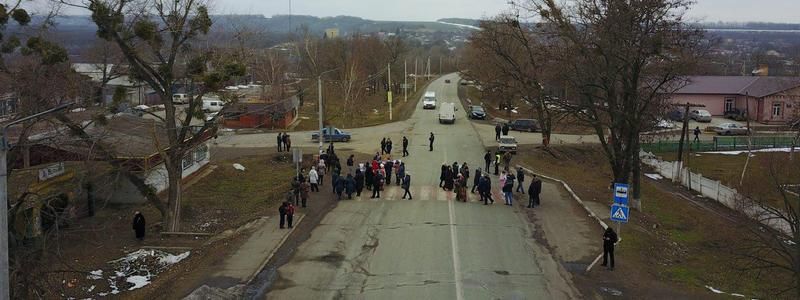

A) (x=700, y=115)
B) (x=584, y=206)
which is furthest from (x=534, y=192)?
(x=700, y=115)

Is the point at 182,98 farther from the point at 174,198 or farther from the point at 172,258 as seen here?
the point at 172,258

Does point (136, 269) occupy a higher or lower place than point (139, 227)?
lower

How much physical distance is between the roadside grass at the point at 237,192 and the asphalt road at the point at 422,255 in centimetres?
419

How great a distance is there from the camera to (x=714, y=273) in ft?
67.3

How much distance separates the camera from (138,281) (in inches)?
786

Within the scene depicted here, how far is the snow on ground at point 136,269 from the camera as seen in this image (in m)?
19.6

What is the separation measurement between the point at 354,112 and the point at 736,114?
39.4 m

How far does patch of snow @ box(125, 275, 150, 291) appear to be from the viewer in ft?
63.9

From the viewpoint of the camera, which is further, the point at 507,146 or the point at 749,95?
the point at 749,95

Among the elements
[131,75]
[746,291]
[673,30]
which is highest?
[673,30]

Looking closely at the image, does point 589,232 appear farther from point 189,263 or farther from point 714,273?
point 189,263

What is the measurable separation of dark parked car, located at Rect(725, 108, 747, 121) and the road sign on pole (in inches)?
2283

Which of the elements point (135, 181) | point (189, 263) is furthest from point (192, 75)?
point (189, 263)

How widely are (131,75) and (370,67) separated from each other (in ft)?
242
